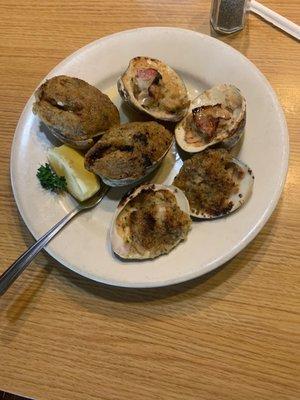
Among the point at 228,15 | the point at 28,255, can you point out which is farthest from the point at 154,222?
the point at 228,15

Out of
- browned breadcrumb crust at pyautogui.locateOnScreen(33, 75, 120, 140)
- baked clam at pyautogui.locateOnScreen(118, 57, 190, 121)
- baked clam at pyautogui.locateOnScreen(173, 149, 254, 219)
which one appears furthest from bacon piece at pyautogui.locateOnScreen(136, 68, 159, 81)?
baked clam at pyautogui.locateOnScreen(173, 149, 254, 219)

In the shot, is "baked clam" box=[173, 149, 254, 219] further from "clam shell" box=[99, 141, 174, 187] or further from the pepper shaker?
the pepper shaker

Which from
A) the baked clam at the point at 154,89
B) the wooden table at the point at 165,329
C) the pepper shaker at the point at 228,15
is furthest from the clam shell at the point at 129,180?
the pepper shaker at the point at 228,15

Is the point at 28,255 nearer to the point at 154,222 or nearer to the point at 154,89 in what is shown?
the point at 154,222

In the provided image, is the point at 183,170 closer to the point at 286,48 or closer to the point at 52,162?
the point at 52,162

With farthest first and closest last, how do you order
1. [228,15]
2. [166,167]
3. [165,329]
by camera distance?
1. [228,15]
2. [166,167]
3. [165,329]

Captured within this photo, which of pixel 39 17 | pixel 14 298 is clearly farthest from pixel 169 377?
pixel 39 17
